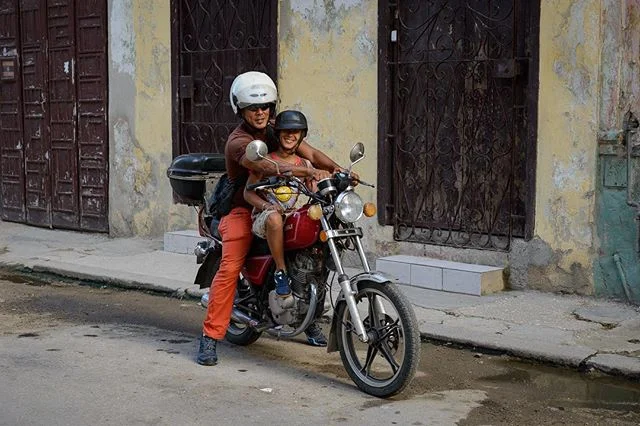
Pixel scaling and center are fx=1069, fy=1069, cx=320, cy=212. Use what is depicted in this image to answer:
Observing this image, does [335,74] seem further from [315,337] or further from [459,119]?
[315,337]

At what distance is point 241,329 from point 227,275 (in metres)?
0.70

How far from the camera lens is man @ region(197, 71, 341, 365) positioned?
625 cm

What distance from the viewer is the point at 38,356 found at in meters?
6.58

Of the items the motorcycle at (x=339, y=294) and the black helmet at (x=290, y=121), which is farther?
the black helmet at (x=290, y=121)

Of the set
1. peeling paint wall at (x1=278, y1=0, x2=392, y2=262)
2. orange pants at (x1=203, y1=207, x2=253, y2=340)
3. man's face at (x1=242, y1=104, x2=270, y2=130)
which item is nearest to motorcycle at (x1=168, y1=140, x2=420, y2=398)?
orange pants at (x1=203, y1=207, x2=253, y2=340)

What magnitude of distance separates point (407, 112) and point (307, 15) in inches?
56.8

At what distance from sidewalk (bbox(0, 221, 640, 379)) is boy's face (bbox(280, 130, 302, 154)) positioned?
5.79 feet

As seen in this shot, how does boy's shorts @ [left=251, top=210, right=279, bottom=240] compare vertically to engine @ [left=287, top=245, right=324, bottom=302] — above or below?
above

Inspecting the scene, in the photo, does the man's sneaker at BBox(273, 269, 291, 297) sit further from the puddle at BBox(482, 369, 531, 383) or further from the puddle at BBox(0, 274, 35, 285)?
the puddle at BBox(0, 274, 35, 285)

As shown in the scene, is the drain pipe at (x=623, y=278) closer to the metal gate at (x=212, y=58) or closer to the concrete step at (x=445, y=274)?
the concrete step at (x=445, y=274)

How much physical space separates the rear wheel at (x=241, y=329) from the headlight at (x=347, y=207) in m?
1.09

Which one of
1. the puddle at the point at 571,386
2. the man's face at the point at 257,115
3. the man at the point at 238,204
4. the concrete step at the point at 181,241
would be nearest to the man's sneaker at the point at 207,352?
the man at the point at 238,204

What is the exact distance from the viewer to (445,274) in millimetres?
8500

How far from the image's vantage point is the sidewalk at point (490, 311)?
6656mm
